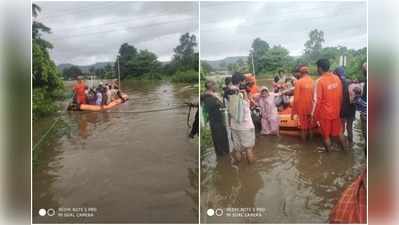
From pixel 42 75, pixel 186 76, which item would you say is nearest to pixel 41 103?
pixel 42 75

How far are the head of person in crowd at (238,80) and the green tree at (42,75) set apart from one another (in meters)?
0.96

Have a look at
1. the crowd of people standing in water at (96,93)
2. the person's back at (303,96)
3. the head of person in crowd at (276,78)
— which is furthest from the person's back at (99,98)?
the person's back at (303,96)

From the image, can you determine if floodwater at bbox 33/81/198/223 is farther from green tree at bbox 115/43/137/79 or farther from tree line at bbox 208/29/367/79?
tree line at bbox 208/29/367/79

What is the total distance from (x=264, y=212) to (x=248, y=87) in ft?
2.24

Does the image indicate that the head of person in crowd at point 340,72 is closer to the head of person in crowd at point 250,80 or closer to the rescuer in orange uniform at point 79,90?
the head of person in crowd at point 250,80

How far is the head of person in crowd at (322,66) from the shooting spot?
2279 millimetres

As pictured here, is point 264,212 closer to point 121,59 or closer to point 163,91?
point 163,91

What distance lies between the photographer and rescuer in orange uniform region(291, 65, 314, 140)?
2297 mm

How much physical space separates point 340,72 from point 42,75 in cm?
163

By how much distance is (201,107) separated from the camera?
2.32 meters

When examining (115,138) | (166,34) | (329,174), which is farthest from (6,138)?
(329,174)

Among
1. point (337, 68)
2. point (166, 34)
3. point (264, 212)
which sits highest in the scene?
point (166, 34)

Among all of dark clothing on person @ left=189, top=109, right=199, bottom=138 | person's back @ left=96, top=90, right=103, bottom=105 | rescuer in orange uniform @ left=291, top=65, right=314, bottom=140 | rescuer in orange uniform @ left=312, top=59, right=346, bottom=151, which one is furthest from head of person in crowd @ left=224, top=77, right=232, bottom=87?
person's back @ left=96, top=90, right=103, bottom=105

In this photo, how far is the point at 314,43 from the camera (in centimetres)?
228
